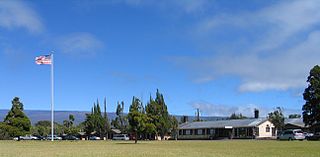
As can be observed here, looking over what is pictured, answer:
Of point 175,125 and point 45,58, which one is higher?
point 45,58

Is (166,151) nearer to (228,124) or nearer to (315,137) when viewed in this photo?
(315,137)

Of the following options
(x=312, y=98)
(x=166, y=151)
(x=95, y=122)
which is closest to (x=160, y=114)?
(x=95, y=122)

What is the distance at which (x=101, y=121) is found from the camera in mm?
123375

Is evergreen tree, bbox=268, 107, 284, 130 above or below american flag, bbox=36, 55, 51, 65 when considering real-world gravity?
below

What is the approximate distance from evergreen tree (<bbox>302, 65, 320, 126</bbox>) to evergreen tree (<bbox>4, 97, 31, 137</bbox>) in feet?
139

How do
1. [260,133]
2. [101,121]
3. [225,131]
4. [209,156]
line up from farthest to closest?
[101,121] → [225,131] → [260,133] → [209,156]

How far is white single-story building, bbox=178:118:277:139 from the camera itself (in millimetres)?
97000

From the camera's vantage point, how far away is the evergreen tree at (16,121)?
254 feet

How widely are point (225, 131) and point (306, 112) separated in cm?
3789

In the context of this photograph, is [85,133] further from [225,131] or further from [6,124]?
[6,124]

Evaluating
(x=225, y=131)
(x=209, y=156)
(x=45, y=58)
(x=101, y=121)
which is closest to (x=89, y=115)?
(x=101, y=121)

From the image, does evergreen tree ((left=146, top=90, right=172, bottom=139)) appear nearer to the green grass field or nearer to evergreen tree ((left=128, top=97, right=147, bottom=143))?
evergreen tree ((left=128, top=97, right=147, bottom=143))

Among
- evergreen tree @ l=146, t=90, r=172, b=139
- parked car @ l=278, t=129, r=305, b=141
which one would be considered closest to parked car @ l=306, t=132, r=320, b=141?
parked car @ l=278, t=129, r=305, b=141

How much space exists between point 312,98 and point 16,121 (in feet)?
145
